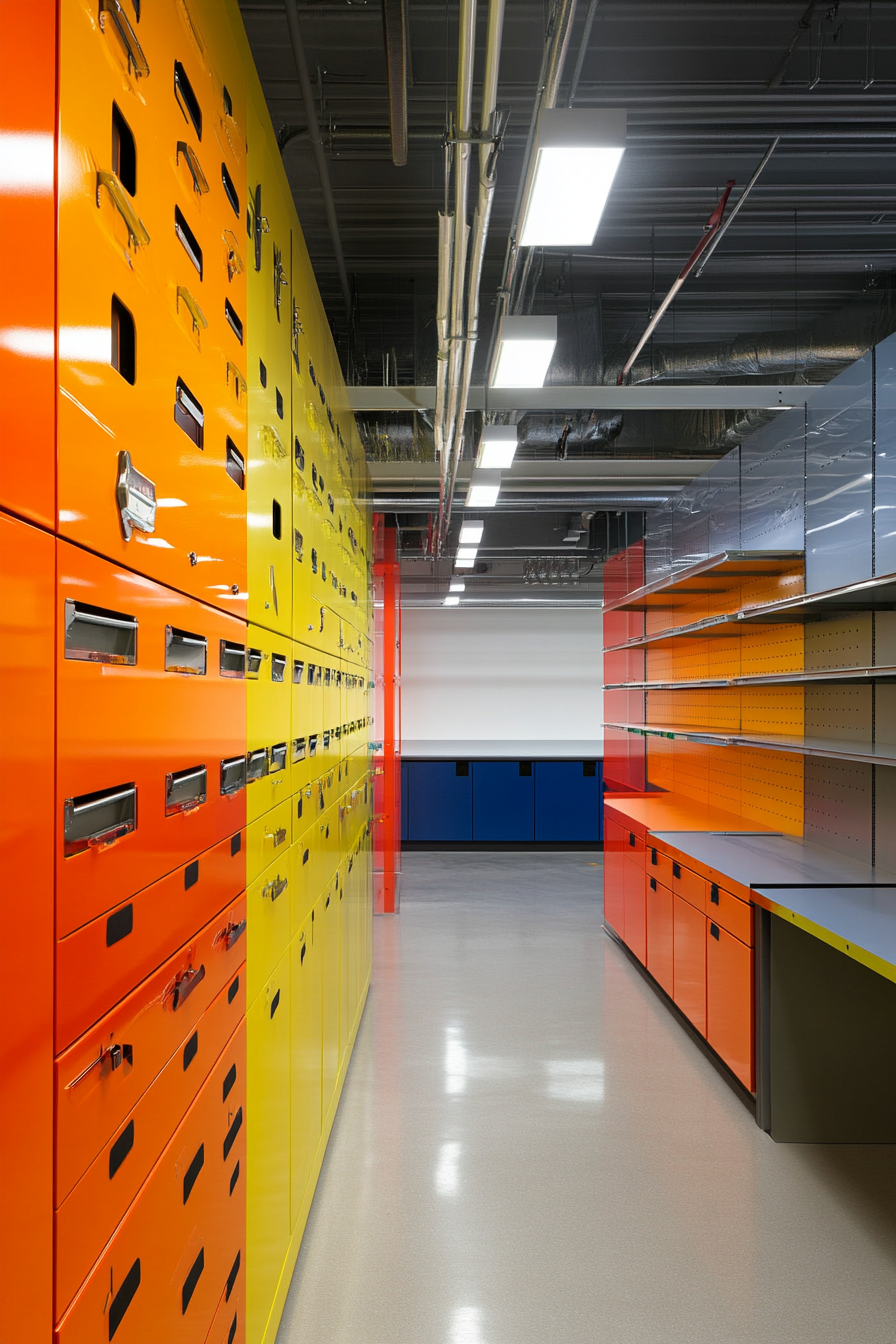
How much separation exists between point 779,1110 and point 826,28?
360 centimetres

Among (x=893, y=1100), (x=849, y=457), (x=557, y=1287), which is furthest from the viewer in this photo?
(x=849, y=457)

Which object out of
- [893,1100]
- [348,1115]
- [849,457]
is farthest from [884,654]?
[348,1115]

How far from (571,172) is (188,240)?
3.37ft

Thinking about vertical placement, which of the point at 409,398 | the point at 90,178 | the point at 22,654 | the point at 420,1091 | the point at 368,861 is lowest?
the point at 420,1091

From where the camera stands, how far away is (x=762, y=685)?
421 cm

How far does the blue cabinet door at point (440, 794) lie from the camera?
860 centimetres

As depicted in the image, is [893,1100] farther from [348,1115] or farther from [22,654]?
[22,654]

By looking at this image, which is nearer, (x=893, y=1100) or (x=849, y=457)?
(x=893, y=1100)

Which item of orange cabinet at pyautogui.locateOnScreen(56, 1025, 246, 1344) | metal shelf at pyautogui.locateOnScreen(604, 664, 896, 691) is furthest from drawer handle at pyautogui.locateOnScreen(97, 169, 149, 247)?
metal shelf at pyautogui.locateOnScreen(604, 664, 896, 691)

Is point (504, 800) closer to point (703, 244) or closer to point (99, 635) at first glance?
point (703, 244)

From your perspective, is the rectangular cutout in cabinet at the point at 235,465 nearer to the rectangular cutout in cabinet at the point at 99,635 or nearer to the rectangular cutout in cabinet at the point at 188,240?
the rectangular cutout in cabinet at the point at 188,240

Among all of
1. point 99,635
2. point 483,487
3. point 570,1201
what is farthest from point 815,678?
point 99,635

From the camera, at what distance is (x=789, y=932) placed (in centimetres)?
303

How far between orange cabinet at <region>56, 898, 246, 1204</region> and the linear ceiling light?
3.40 m
